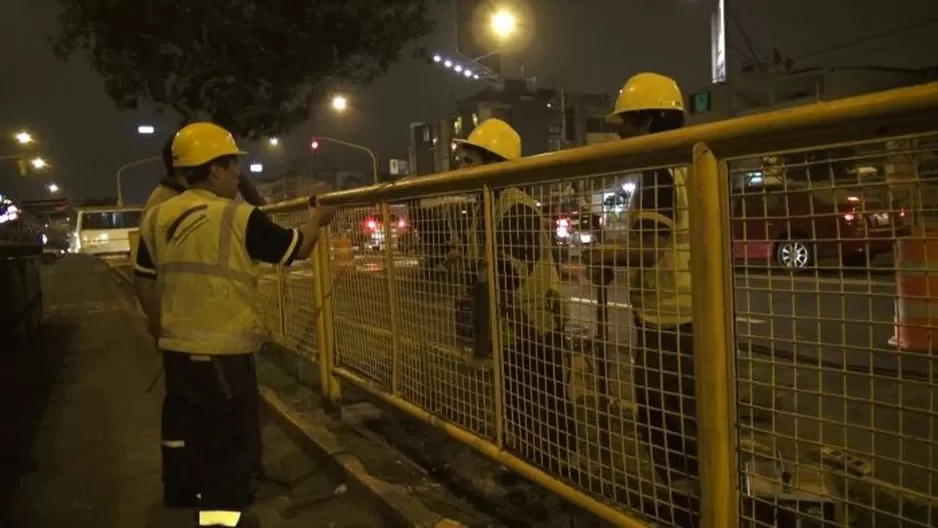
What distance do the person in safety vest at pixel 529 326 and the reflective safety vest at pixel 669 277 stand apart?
1.62ft

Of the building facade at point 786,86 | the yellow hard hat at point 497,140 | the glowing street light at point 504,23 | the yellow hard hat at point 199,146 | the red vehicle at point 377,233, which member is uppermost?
the glowing street light at point 504,23

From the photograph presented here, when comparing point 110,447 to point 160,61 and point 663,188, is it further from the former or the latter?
point 160,61

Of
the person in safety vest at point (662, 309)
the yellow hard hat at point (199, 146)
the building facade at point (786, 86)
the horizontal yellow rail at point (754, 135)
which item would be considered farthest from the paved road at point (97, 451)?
the building facade at point (786, 86)

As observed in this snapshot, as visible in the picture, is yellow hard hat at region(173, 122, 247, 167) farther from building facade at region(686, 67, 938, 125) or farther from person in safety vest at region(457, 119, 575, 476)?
building facade at region(686, 67, 938, 125)

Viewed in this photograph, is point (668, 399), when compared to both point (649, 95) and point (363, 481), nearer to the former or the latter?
point (649, 95)

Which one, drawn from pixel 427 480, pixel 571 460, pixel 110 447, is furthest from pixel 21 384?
pixel 571 460

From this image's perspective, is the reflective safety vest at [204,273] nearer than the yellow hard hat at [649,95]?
Yes

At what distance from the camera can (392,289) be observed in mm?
4488

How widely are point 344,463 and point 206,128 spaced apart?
2.15 meters

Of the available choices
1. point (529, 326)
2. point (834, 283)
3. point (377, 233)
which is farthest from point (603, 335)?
point (377, 233)

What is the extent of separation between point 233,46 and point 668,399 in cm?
1342

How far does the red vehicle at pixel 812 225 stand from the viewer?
187 cm

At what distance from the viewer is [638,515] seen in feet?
8.87

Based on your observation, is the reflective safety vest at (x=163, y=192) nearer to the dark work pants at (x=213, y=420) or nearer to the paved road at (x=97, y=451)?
the dark work pants at (x=213, y=420)
